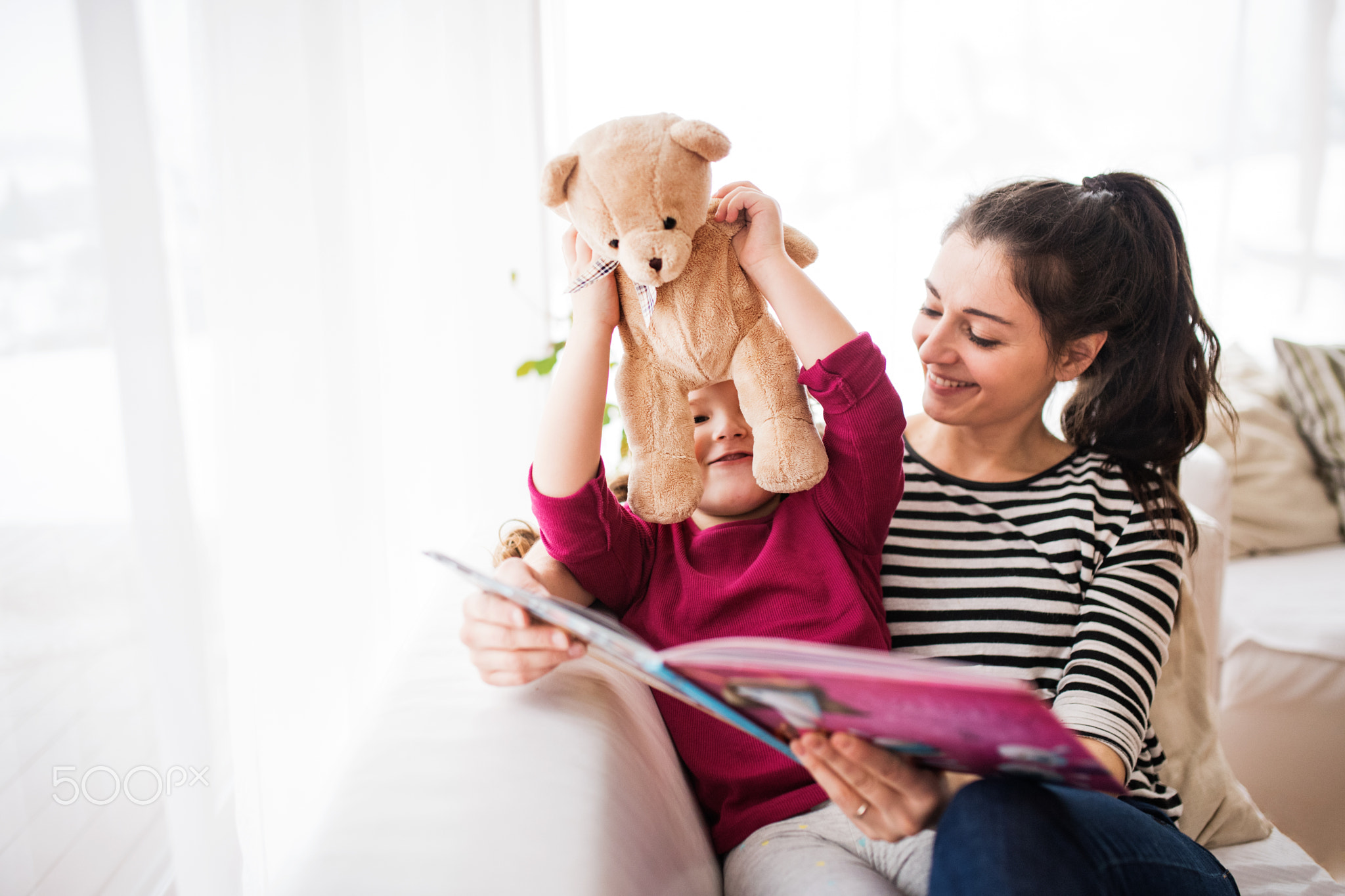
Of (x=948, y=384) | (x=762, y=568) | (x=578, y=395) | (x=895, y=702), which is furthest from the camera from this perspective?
(x=948, y=384)

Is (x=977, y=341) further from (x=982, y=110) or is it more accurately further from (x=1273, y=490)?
(x=982, y=110)

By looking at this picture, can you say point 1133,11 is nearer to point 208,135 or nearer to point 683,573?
point 683,573

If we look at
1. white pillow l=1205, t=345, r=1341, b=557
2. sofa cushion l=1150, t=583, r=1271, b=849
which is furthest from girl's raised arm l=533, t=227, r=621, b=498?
white pillow l=1205, t=345, r=1341, b=557

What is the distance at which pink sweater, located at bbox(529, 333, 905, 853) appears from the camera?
865 millimetres

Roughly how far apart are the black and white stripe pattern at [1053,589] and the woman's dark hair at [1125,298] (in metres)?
0.06

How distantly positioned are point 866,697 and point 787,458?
329 mm

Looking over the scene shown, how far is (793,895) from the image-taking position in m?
0.76

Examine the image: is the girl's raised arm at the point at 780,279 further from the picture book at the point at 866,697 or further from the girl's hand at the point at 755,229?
the picture book at the point at 866,697

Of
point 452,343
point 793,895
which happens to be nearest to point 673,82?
point 452,343

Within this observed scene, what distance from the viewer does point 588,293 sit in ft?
2.65

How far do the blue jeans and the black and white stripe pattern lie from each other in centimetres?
18

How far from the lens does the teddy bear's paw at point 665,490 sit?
2.61 ft

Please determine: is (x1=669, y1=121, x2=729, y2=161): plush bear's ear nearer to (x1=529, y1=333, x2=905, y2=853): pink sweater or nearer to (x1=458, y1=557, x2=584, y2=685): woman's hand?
(x1=529, y1=333, x2=905, y2=853): pink sweater

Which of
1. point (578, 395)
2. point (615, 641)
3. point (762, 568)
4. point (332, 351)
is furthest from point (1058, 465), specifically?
point (332, 351)
